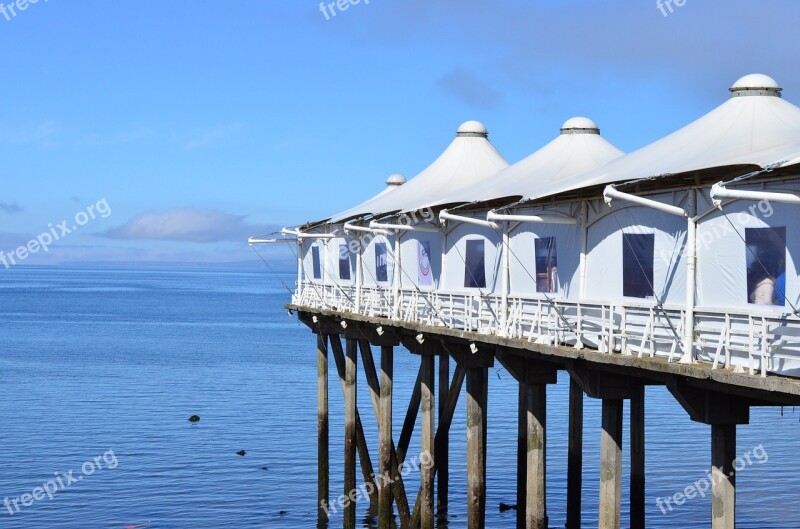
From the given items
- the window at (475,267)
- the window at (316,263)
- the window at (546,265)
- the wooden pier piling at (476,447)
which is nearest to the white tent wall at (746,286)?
the window at (546,265)

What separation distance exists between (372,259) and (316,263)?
613 centimetres

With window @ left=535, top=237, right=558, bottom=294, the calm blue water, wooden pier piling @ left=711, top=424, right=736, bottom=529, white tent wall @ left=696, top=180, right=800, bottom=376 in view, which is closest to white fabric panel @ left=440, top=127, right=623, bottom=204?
window @ left=535, top=237, right=558, bottom=294

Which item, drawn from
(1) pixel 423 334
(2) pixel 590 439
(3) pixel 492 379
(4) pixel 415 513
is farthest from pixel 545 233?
(3) pixel 492 379

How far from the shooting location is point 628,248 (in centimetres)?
1798

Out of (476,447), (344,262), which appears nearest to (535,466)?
(476,447)

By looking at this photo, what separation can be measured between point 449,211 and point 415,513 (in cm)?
708

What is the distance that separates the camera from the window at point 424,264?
1064 inches

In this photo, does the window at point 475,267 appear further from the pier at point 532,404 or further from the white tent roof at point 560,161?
the pier at point 532,404

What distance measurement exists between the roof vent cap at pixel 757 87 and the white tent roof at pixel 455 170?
484 inches

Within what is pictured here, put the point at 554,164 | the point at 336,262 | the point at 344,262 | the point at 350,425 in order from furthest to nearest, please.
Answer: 1. the point at 336,262
2. the point at 344,262
3. the point at 350,425
4. the point at 554,164

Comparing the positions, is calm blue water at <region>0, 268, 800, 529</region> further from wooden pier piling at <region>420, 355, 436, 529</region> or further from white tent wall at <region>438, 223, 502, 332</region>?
white tent wall at <region>438, 223, 502, 332</region>

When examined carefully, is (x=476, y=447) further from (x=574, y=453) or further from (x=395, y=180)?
(x=395, y=180)

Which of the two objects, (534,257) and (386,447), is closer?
(534,257)

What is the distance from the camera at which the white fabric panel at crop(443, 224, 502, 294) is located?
76.6ft
